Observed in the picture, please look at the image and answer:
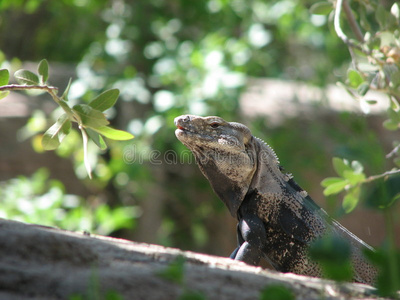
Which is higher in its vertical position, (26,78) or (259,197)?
(26,78)

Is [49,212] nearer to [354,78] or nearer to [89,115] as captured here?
[89,115]

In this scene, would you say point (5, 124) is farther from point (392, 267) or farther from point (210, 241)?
point (392, 267)

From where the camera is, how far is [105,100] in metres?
3.02

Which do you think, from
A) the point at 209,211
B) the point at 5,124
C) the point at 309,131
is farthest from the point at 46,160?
the point at 309,131

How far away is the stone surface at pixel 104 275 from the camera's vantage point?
1945 millimetres

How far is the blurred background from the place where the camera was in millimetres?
6844

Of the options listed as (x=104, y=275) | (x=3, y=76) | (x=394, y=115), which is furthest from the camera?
(x=394, y=115)

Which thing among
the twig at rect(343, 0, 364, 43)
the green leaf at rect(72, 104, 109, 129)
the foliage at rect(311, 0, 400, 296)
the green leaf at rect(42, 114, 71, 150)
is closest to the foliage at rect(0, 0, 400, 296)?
the twig at rect(343, 0, 364, 43)

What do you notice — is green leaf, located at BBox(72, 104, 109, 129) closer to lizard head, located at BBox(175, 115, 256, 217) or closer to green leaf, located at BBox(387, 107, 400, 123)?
lizard head, located at BBox(175, 115, 256, 217)

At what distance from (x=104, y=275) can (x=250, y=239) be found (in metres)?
1.69

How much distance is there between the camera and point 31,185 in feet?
22.8

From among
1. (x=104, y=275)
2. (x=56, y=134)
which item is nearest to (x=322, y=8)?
(x=56, y=134)

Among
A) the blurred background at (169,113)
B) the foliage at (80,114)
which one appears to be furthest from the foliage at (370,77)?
the blurred background at (169,113)

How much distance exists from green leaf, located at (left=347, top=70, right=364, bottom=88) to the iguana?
0.81m
